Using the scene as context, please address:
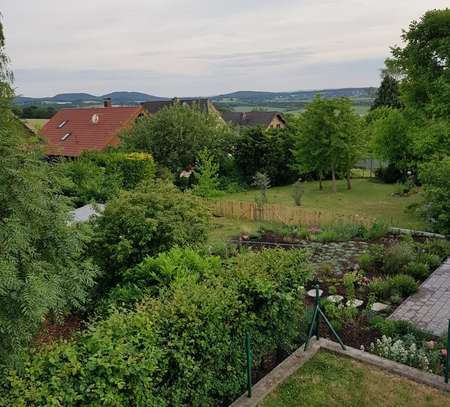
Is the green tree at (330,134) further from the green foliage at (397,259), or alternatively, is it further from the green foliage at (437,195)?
the green foliage at (397,259)

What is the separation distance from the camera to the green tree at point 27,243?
4145 mm

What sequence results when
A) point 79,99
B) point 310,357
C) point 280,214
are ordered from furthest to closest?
point 79,99 < point 280,214 < point 310,357

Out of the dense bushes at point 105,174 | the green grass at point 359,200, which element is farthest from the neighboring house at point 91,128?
the green grass at point 359,200

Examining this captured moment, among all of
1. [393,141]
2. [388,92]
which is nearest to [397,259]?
[393,141]

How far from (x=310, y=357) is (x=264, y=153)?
22.8 metres

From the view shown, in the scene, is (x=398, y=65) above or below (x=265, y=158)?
above

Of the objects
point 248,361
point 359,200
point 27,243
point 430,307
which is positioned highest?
point 27,243

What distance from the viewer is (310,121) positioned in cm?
2455

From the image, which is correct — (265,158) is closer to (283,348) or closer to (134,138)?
(134,138)

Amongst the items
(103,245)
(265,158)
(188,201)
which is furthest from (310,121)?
(103,245)

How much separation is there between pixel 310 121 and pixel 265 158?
16.0 ft

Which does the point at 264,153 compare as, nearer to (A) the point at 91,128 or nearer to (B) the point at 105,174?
(B) the point at 105,174

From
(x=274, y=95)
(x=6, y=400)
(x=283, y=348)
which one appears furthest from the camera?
(x=274, y=95)

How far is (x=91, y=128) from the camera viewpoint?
109ft
